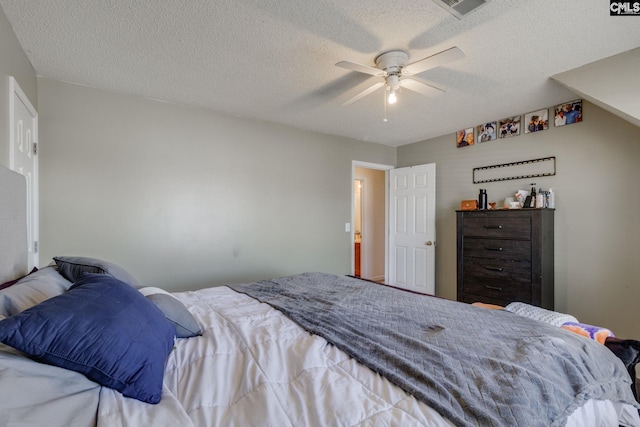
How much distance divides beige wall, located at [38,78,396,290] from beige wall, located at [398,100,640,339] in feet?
8.08

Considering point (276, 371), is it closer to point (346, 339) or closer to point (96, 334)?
point (346, 339)

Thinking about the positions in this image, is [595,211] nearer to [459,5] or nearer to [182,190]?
[459,5]

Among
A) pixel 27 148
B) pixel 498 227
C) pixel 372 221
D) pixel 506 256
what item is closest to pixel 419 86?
pixel 498 227

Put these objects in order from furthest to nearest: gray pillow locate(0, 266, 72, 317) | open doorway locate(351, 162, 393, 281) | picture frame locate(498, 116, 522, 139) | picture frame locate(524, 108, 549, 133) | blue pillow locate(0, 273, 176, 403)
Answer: open doorway locate(351, 162, 393, 281) < picture frame locate(498, 116, 522, 139) < picture frame locate(524, 108, 549, 133) < gray pillow locate(0, 266, 72, 317) < blue pillow locate(0, 273, 176, 403)

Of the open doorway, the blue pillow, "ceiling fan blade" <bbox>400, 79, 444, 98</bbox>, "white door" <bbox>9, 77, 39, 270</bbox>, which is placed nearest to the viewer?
the blue pillow

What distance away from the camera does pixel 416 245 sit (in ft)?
14.2

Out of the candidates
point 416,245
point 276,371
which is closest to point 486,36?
point 276,371

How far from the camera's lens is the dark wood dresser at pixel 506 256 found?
2840 mm

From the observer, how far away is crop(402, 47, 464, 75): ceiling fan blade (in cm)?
172

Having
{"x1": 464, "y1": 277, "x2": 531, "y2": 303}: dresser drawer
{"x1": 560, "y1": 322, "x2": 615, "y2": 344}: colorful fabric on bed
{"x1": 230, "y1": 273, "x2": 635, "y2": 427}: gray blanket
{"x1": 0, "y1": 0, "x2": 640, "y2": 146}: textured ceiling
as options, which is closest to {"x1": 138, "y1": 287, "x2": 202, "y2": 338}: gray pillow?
{"x1": 230, "y1": 273, "x2": 635, "y2": 427}: gray blanket

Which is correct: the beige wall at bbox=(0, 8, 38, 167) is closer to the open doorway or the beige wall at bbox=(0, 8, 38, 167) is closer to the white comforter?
the white comforter

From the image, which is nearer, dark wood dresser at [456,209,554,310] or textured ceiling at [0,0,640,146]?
textured ceiling at [0,0,640,146]

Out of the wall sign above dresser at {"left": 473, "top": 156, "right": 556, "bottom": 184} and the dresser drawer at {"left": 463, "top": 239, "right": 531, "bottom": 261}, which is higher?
the wall sign above dresser at {"left": 473, "top": 156, "right": 556, "bottom": 184}

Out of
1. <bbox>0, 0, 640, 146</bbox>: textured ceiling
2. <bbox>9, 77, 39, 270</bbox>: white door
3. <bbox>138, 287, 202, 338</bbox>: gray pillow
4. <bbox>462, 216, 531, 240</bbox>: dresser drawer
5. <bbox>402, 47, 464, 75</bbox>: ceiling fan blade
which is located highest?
<bbox>0, 0, 640, 146</bbox>: textured ceiling
